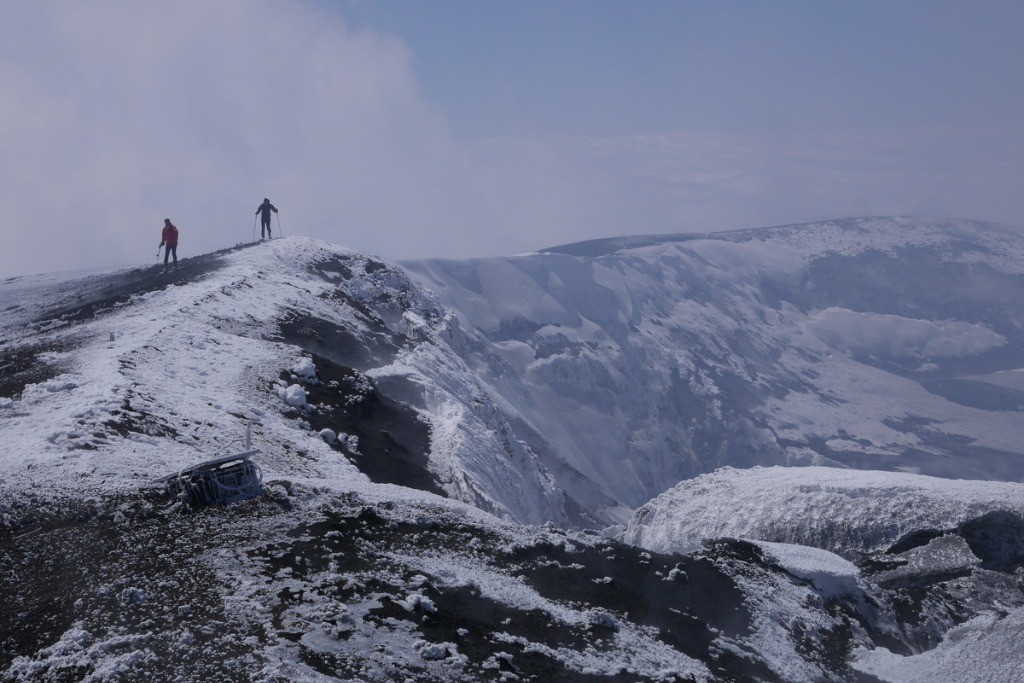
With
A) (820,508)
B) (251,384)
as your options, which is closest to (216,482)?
(251,384)

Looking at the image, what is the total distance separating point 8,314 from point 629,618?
3947cm

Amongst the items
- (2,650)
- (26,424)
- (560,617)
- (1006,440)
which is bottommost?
(1006,440)

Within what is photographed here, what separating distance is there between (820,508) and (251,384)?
23.7m

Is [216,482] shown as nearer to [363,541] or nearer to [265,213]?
[363,541]

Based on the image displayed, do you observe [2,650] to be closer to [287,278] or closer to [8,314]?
[8,314]

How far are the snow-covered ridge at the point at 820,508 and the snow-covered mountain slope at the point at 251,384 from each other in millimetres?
8261

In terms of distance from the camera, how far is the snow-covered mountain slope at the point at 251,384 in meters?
23.2

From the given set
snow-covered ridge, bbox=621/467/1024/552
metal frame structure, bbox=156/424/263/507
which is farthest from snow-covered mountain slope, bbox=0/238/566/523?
snow-covered ridge, bbox=621/467/1024/552

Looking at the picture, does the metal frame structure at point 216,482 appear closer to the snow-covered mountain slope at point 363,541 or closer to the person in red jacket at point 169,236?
the snow-covered mountain slope at point 363,541

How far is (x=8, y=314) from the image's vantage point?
44.0 m

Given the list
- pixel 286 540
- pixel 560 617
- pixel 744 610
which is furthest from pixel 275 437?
pixel 744 610

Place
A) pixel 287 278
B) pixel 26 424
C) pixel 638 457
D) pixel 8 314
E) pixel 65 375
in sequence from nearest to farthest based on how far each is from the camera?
pixel 26 424
pixel 65 375
pixel 8 314
pixel 287 278
pixel 638 457

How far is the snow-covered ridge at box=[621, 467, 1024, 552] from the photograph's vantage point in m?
32.2

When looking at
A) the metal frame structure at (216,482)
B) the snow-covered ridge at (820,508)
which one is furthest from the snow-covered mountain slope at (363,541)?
the metal frame structure at (216,482)
